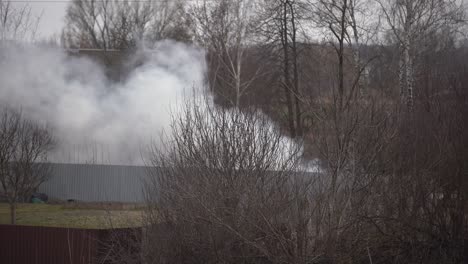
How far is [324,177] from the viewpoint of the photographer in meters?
11.0

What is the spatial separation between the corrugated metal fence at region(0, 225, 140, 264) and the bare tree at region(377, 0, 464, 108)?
454 inches

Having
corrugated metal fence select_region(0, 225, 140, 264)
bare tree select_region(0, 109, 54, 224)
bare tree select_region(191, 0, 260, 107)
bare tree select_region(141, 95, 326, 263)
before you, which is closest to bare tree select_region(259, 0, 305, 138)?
bare tree select_region(191, 0, 260, 107)

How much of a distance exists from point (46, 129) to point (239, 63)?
10816mm

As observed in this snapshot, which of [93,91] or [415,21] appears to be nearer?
[415,21]

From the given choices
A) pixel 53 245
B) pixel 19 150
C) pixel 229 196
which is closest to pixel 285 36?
pixel 19 150

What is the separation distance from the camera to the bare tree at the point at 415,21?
845 inches

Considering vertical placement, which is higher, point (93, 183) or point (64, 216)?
point (93, 183)

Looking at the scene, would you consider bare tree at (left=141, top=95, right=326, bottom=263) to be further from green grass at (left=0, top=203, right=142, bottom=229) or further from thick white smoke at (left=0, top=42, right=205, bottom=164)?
thick white smoke at (left=0, top=42, right=205, bottom=164)

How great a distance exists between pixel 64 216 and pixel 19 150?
15.2 ft

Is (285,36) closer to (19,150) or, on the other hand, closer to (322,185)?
(19,150)

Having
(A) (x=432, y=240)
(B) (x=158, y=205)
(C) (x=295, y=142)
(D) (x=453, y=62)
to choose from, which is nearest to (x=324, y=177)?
(C) (x=295, y=142)

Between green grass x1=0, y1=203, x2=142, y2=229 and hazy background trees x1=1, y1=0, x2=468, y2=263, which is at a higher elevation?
hazy background trees x1=1, y1=0, x2=468, y2=263

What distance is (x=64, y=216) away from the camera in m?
20.6

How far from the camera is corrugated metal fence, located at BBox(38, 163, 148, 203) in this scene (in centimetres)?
2661
